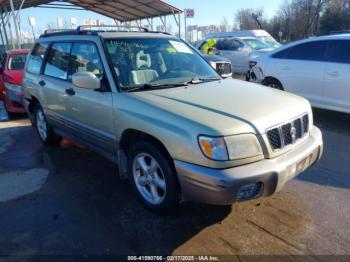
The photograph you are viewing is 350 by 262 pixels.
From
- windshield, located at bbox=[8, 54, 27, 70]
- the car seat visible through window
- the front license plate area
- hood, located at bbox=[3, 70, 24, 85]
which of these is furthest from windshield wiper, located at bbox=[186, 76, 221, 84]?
windshield, located at bbox=[8, 54, 27, 70]

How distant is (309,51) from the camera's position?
6.99 m

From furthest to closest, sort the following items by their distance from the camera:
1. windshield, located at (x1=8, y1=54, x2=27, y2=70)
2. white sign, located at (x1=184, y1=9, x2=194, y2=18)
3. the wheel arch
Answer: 1. white sign, located at (x1=184, y1=9, x2=194, y2=18)
2. windshield, located at (x1=8, y1=54, x2=27, y2=70)
3. the wheel arch

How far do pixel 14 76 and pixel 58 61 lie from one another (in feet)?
13.0

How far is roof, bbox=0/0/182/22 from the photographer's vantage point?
18922 mm

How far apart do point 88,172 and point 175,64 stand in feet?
6.37

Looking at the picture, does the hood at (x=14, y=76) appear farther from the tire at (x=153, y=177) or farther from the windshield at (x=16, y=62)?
the tire at (x=153, y=177)

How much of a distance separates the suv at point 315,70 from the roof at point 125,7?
12299mm

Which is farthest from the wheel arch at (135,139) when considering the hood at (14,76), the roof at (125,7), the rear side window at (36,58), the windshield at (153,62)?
the roof at (125,7)

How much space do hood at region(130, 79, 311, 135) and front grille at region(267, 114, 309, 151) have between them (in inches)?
2.5

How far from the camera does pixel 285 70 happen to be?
734 centimetres

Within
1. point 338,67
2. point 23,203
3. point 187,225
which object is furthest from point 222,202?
point 338,67

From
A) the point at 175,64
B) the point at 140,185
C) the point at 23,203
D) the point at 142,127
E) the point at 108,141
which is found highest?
the point at 175,64

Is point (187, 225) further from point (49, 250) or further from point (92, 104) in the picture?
point (92, 104)

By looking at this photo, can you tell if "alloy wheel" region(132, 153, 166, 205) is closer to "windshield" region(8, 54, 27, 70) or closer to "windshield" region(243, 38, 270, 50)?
"windshield" region(8, 54, 27, 70)
